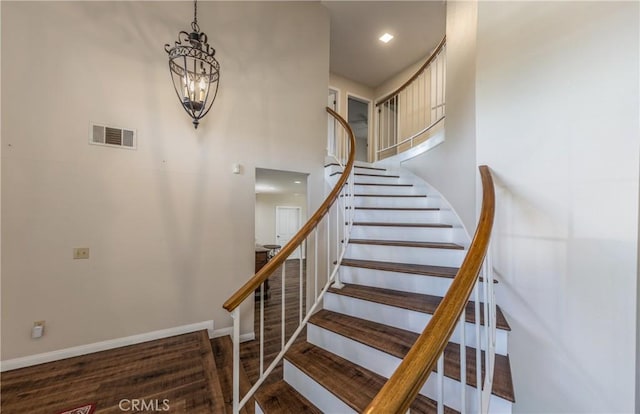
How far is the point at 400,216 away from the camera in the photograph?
2930 mm

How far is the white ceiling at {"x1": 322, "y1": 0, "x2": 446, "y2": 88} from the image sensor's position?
153 inches

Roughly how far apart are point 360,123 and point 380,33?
2557 millimetres

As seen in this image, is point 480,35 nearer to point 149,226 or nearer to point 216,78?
point 216,78

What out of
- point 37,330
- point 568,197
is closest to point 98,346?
point 37,330

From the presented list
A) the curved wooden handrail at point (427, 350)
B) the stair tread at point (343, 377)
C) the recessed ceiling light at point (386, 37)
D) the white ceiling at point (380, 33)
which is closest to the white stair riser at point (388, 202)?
the stair tread at point (343, 377)

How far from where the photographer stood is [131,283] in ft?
7.79

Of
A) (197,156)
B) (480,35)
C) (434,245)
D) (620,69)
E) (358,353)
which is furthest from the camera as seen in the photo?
(197,156)

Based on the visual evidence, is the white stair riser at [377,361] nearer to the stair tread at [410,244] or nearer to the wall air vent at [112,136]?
the stair tread at [410,244]

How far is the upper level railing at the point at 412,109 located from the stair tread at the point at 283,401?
11.8 feet

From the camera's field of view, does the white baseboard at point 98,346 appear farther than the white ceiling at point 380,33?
No

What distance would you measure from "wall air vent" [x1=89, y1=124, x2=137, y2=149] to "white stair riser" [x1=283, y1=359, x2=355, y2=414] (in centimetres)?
240

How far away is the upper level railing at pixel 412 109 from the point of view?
4.09 metres

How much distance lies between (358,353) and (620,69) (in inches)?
88.8

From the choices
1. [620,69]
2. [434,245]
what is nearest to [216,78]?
[434,245]
